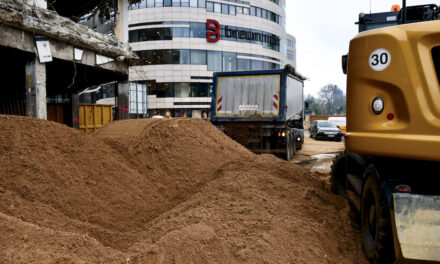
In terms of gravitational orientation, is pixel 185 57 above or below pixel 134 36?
below

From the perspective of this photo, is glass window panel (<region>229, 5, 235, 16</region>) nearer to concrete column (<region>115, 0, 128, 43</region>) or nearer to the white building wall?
the white building wall

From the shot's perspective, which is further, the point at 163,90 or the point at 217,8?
the point at 217,8

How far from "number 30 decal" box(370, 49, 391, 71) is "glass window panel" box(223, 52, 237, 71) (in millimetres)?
38737

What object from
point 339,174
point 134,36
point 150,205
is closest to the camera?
point 150,205

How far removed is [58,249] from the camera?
8.95 ft

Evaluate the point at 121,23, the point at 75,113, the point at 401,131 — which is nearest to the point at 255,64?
the point at 121,23

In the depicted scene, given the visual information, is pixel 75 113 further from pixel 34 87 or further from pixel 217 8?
pixel 217 8

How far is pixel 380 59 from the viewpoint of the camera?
2.80m

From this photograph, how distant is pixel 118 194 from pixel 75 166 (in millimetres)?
787

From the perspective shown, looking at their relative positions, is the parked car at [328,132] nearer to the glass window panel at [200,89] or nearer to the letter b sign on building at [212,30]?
the glass window panel at [200,89]

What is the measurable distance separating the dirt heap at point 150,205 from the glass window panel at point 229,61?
35410mm

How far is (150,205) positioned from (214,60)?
36954 millimetres

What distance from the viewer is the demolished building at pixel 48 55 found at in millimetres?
9844

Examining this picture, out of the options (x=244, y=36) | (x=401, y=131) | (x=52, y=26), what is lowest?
(x=401, y=131)
